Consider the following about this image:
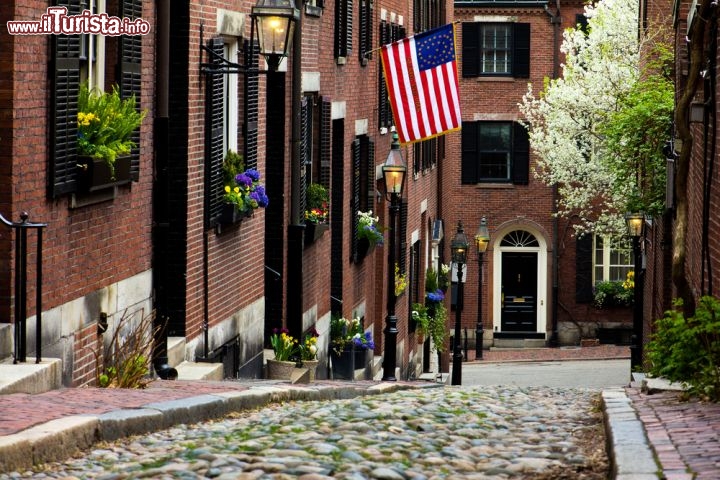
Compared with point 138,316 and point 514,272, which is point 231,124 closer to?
point 138,316

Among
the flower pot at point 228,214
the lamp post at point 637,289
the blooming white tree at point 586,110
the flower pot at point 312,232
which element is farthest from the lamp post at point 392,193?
the blooming white tree at point 586,110

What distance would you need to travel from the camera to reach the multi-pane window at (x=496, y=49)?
151 ft

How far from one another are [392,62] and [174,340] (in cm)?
838

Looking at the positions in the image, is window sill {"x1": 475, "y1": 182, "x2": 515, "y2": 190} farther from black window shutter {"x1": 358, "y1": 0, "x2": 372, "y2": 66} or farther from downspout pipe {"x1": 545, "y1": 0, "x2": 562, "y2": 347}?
black window shutter {"x1": 358, "y1": 0, "x2": 372, "y2": 66}

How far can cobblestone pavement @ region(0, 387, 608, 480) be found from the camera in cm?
812

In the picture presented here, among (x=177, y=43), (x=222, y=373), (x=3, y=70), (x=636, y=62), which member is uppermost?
(x=636, y=62)

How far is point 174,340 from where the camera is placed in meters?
14.2

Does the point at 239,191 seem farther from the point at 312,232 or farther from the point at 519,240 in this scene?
the point at 519,240

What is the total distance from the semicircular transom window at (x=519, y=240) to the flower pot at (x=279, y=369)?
1129 inches

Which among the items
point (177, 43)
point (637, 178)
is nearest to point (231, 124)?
point (177, 43)

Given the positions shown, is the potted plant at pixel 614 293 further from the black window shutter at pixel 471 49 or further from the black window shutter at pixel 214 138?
the black window shutter at pixel 214 138

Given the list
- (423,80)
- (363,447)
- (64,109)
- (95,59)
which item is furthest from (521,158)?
(363,447)

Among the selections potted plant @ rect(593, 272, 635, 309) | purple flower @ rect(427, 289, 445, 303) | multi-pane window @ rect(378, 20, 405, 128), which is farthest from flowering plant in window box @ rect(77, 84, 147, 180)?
potted plant @ rect(593, 272, 635, 309)

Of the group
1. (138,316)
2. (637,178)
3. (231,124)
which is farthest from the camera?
(637,178)
